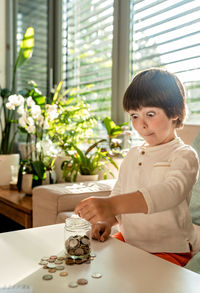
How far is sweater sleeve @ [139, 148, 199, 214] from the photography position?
89 cm

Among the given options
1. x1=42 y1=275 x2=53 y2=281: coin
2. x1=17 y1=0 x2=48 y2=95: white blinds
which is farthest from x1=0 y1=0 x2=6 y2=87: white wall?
x1=42 y1=275 x2=53 y2=281: coin

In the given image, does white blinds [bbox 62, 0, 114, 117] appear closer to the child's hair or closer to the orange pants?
the child's hair

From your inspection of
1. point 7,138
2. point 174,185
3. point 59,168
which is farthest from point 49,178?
point 174,185

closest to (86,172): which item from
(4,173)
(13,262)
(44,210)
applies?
(44,210)

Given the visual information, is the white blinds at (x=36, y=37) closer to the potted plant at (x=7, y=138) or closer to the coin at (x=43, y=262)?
the potted plant at (x=7, y=138)

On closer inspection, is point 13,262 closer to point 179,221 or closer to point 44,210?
point 179,221

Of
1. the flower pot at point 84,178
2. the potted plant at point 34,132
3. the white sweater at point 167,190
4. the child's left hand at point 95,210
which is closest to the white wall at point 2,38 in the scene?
the potted plant at point 34,132

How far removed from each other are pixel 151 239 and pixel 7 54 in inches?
109

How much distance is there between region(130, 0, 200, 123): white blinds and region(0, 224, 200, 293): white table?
1460 millimetres

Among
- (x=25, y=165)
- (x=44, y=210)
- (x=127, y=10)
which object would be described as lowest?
(x=44, y=210)

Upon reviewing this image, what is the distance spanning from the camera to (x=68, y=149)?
2574 millimetres

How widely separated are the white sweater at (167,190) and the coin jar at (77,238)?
0.79ft

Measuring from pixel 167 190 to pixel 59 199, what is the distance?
904 mm

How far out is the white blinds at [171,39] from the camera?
2.16 metres
